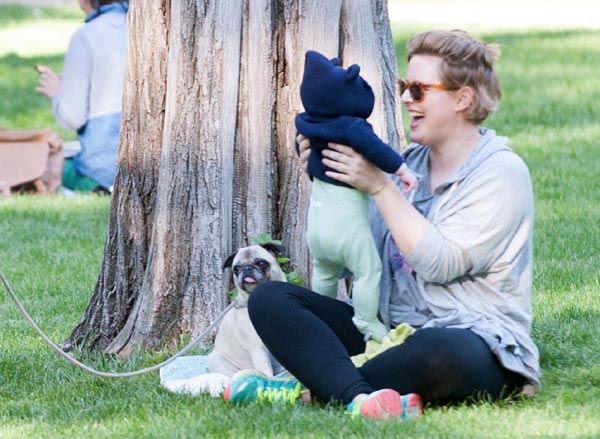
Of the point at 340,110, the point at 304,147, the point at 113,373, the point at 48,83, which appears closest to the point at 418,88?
the point at 340,110

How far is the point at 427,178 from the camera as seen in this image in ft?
14.3

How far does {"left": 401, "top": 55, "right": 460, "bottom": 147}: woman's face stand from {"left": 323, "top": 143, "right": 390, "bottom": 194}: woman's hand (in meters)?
0.26

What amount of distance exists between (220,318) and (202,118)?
0.79 m

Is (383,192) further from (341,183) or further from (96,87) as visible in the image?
(96,87)

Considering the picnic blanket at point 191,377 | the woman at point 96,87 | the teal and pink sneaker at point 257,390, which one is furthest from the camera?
the woman at point 96,87

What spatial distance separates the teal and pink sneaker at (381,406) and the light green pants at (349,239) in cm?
38

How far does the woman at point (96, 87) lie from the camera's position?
929 centimetres

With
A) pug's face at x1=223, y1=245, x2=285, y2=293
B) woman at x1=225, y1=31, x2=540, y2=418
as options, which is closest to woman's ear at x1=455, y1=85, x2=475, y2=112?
woman at x1=225, y1=31, x2=540, y2=418

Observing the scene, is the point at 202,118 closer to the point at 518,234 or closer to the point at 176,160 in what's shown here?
the point at 176,160

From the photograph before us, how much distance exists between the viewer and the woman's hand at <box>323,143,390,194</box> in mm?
4035

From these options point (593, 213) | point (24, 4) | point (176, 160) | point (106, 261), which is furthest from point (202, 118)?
point (24, 4)

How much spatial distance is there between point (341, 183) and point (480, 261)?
1.70 ft

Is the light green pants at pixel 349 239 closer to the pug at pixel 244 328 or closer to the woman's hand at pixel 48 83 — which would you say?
the pug at pixel 244 328

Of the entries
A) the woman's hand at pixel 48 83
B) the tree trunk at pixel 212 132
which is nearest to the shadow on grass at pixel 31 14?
the woman's hand at pixel 48 83
